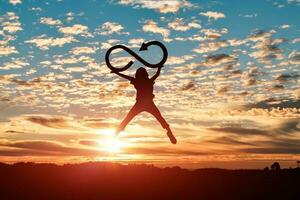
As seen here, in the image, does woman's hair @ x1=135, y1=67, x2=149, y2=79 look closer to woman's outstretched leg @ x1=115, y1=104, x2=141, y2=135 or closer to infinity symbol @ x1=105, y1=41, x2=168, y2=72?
infinity symbol @ x1=105, y1=41, x2=168, y2=72

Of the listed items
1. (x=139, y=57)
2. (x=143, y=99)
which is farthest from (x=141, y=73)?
(x=143, y=99)

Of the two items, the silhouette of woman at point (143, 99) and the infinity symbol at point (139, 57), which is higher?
the infinity symbol at point (139, 57)

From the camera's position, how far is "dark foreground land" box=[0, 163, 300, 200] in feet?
68.9

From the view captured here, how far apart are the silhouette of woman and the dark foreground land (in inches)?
133

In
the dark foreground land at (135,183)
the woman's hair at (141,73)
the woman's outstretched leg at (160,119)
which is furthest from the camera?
the dark foreground land at (135,183)

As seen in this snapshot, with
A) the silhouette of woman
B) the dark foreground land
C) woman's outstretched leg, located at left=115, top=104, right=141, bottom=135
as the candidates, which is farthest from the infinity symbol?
the dark foreground land

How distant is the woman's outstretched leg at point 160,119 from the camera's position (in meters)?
18.9

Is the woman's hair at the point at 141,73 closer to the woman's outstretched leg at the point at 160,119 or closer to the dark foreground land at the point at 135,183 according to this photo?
the woman's outstretched leg at the point at 160,119

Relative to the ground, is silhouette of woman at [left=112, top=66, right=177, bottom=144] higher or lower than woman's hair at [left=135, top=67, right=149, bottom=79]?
lower

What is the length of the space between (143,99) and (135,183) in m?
5.49

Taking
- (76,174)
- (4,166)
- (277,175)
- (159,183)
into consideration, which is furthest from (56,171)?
→ (277,175)

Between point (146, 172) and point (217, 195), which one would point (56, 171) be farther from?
point (217, 195)

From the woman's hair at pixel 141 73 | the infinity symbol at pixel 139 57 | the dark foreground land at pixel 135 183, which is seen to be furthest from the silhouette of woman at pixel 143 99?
the dark foreground land at pixel 135 183

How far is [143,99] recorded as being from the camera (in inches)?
734
